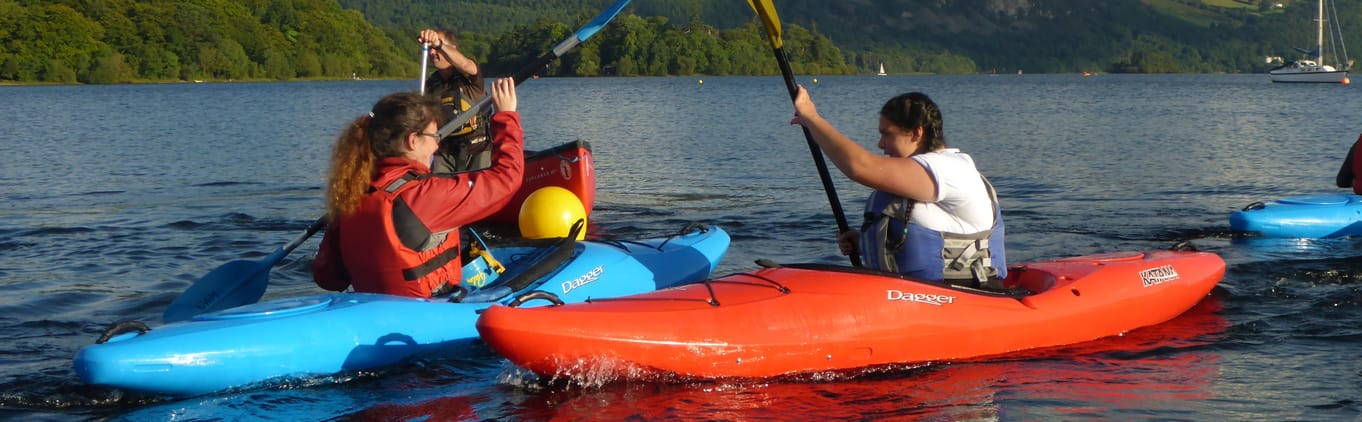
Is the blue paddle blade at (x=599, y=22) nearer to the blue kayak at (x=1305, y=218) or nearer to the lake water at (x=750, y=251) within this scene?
the lake water at (x=750, y=251)

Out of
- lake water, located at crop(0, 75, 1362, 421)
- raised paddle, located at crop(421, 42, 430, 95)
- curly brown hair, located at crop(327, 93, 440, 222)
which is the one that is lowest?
lake water, located at crop(0, 75, 1362, 421)

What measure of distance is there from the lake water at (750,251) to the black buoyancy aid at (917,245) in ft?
1.60

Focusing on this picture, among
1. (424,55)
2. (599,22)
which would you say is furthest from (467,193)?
(599,22)

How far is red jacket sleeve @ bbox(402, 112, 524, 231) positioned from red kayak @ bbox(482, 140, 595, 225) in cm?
535

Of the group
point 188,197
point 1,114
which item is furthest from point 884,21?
point 188,197

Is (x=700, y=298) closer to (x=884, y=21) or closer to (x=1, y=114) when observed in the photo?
(x=1, y=114)

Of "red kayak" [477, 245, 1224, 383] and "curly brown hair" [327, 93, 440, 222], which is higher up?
"curly brown hair" [327, 93, 440, 222]

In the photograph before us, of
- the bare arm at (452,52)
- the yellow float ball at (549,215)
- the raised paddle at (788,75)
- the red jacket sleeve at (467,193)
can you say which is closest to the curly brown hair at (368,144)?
the red jacket sleeve at (467,193)

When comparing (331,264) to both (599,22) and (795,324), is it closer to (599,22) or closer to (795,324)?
(795,324)

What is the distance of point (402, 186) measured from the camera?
222 inches

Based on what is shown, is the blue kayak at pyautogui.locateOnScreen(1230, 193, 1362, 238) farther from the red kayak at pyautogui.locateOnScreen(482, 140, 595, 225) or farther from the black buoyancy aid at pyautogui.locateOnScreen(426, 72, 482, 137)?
the black buoyancy aid at pyautogui.locateOnScreen(426, 72, 482, 137)

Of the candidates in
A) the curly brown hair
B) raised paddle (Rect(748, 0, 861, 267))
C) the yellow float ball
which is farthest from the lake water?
the yellow float ball

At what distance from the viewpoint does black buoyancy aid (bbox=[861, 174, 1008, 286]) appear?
20.0ft

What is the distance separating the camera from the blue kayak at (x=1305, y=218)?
10.5 metres
